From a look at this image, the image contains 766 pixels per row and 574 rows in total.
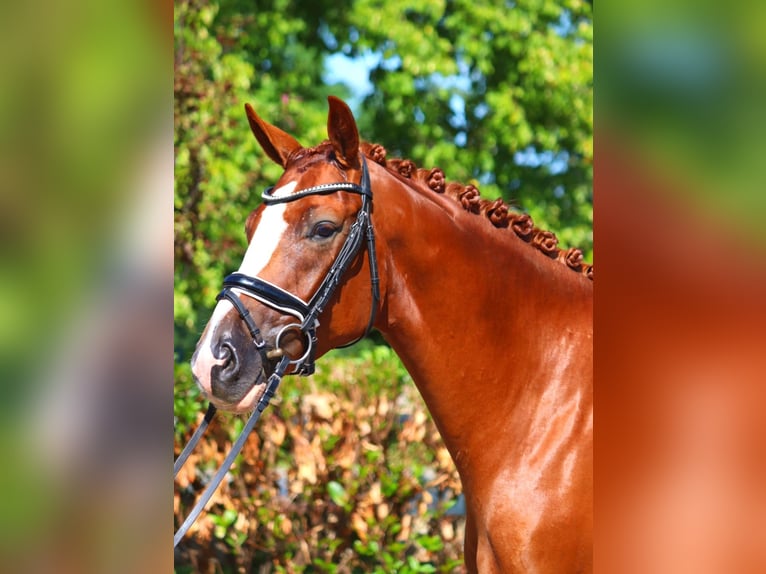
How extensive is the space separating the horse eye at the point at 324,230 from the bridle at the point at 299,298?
50 mm

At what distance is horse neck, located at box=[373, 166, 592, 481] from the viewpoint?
2.42 m

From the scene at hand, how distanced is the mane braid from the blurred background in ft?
7.44

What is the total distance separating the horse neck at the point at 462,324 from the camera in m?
2.42

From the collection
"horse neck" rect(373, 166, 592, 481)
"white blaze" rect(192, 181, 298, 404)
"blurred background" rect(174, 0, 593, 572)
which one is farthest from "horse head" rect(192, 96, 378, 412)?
"blurred background" rect(174, 0, 593, 572)

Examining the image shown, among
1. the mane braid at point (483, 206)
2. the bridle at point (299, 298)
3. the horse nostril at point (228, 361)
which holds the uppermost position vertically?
the mane braid at point (483, 206)

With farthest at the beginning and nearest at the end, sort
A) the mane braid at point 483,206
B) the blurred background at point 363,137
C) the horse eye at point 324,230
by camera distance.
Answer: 1. the blurred background at point 363,137
2. the mane braid at point 483,206
3. the horse eye at point 324,230

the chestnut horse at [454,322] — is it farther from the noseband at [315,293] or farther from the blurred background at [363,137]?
the blurred background at [363,137]

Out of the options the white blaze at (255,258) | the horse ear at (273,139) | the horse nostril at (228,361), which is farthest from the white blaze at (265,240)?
the horse ear at (273,139)
